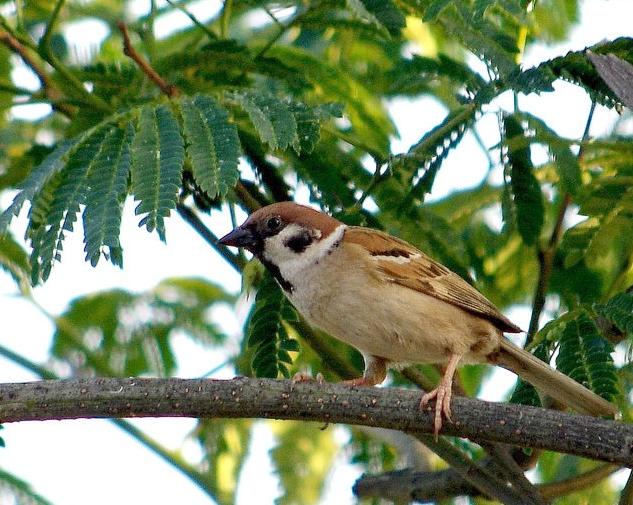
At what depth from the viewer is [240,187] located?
3.86 m

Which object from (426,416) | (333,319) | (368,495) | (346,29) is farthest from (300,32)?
(426,416)

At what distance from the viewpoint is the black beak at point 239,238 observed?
3758mm

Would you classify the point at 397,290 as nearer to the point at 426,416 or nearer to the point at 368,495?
the point at 368,495

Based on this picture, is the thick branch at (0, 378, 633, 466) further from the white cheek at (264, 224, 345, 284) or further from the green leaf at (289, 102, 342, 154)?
the white cheek at (264, 224, 345, 284)

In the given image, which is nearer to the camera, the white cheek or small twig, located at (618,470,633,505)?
small twig, located at (618,470,633,505)

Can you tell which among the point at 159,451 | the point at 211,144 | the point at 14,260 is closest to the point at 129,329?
the point at 159,451

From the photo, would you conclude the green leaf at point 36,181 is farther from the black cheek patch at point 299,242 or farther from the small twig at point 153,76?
the black cheek patch at point 299,242

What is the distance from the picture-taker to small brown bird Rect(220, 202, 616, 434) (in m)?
3.70

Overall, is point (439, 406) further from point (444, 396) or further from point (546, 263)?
point (546, 263)

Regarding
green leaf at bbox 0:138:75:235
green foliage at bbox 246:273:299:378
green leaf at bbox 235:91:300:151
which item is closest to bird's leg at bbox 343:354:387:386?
green foliage at bbox 246:273:299:378

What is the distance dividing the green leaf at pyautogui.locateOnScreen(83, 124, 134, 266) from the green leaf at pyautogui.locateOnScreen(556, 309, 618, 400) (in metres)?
1.32

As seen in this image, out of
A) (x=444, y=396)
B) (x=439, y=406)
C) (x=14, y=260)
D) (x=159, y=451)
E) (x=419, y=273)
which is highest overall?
(x=14, y=260)

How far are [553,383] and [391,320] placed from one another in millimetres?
606

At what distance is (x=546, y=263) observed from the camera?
400 centimetres
